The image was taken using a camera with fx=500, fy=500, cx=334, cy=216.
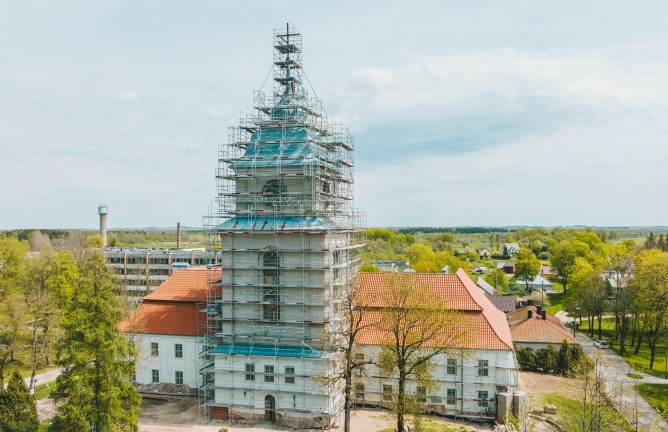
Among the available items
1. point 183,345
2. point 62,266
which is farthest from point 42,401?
point 62,266

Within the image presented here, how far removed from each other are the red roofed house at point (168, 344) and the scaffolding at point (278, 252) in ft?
6.61


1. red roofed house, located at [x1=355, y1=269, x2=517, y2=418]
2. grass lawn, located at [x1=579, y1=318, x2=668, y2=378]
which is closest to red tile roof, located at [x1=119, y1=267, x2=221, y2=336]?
red roofed house, located at [x1=355, y1=269, x2=517, y2=418]

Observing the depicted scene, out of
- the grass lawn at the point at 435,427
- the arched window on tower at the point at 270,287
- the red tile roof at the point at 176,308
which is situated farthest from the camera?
the red tile roof at the point at 176,308

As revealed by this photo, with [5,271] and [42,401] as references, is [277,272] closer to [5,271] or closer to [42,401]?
[42,401]

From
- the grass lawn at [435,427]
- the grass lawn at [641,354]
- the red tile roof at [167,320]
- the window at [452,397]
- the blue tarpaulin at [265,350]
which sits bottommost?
the grass lawn at [641,354]

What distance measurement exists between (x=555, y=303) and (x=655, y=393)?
47.8 m

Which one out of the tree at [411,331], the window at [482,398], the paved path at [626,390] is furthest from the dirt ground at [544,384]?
the tree at [411,331]

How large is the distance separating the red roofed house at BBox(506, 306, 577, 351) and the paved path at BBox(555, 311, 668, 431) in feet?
10.7

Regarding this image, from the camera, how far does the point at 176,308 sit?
133 feet

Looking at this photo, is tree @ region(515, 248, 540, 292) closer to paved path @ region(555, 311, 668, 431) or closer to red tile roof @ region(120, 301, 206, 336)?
paved path @ region(555, 311, 668, 431)

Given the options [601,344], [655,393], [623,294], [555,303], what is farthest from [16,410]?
[555,303]

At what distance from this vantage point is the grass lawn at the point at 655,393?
3795 cm

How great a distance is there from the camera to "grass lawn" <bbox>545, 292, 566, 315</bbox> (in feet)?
260

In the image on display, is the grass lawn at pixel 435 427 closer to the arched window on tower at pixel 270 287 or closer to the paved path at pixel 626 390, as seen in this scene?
the paved path at pixel 626 390
